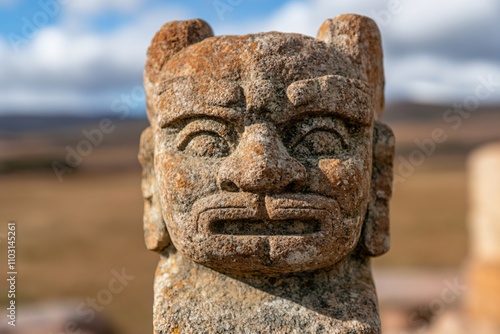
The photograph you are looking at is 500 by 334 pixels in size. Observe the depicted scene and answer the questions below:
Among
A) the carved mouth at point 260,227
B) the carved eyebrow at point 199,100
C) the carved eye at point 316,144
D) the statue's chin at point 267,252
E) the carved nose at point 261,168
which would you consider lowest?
the statue's chin at point 267,252

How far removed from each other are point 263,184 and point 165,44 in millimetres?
1031

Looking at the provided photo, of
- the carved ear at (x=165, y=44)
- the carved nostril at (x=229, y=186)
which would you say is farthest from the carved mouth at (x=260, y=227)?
the carved ear at (x=165, y=44)

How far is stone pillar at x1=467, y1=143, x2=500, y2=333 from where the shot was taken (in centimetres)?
766

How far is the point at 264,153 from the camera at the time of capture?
110 inches

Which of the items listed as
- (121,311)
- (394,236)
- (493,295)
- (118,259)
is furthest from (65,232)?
(493,295)

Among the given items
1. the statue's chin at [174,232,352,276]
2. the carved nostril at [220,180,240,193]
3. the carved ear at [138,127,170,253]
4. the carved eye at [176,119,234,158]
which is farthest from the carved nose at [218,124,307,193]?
the carved ear at [138,127,170,253]

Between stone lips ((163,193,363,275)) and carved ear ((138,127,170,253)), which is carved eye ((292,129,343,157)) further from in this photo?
carved ear ((138,127,170,253))

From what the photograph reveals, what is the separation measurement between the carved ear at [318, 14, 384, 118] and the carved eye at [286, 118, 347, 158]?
0.36m

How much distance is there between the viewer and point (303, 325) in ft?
9.54

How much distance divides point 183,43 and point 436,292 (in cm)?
705

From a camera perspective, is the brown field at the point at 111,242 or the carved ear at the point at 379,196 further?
the brown field at the point at 111,242

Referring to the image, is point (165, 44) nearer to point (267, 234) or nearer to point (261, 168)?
point (261, 168)

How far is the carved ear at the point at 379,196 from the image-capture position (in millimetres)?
3248

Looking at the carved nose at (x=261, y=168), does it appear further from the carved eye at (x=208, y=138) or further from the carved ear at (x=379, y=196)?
the carved ear at (x=379, y=196)
